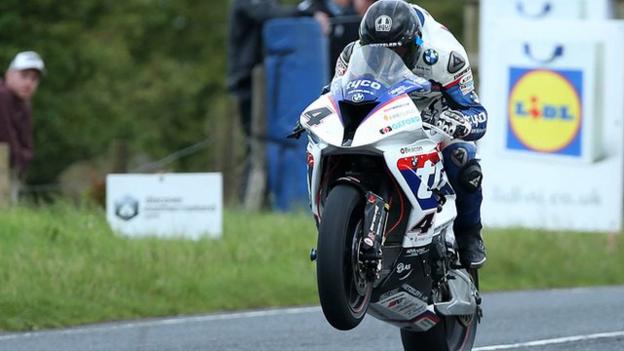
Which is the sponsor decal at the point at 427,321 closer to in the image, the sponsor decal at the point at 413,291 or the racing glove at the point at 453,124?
the sponsor decal at the point at 413,291

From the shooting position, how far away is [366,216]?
303 inches

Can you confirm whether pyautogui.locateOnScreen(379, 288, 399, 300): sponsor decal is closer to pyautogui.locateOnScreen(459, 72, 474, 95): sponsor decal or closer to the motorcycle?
the motorcycle

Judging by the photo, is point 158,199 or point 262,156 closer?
point 158,199

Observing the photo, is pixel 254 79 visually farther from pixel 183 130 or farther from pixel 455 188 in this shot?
pixel 183 130

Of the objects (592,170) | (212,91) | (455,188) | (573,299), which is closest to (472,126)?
(455,188)

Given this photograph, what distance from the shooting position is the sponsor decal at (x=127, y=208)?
43.1ft

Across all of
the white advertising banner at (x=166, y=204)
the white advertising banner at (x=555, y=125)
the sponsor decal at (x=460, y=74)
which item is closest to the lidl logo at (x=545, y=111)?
the white advertising banner at (x=555, y=125)

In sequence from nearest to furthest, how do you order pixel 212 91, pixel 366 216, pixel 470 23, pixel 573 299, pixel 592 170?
pixel 366 216 < pixel 573 299 < pixel 592 170 < pixel 470 23 < pixel 212 91

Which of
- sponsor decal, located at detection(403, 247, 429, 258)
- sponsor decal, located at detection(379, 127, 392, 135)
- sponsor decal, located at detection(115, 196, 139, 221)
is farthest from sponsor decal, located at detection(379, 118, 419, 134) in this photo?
sponsor decal, located at detection(115, 196, 139, 221)

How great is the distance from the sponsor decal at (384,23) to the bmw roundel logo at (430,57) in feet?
1.17

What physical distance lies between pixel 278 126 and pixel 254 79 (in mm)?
572

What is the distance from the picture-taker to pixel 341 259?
294 inches

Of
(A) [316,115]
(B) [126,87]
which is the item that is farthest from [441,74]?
(B) [126,87]

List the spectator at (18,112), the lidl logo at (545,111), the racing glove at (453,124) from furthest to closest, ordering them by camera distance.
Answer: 1. the lidl logo at (545,111)
2. the spectator at (18,112)
3. the racing glove at (453,124)
